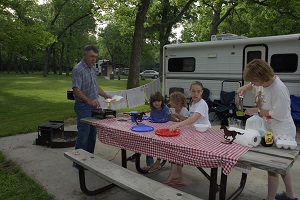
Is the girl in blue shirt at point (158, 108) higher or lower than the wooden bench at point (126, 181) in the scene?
higher

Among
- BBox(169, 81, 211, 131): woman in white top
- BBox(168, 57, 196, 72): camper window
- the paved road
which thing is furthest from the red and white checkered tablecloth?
BBox(168, 57, 196, 72): camper window

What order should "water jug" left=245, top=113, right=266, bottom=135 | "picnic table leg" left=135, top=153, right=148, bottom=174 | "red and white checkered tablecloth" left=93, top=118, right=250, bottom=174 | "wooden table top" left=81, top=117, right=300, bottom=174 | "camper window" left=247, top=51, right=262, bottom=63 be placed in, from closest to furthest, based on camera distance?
"wooden table top" left=81, top=117, right=300, bottom=174 < "red and white checkered tablecloth" left=93, top=118, right=250, bottom=174 < "water jug" left=245, top=113, right=266, bottom=135 < "picnic table leg" left=135, top=153, right=148, bottom=174 < "camper window" left=247, top=51, right=262, bottom=63

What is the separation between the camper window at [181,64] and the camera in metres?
9.21

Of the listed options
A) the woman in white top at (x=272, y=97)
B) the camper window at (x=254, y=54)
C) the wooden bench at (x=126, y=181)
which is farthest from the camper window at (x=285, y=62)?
the wooden bench at (x=126, y=181)

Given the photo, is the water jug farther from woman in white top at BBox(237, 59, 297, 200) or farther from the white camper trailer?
the white camper trailer

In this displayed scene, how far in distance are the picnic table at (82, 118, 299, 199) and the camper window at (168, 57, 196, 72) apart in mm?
6141

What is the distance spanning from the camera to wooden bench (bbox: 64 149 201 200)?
7.47ft

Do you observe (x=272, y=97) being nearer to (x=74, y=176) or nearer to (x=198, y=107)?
(x=198, y=107)

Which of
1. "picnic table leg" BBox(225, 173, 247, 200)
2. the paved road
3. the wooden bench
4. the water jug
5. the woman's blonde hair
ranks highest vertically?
the woman's blonde hair

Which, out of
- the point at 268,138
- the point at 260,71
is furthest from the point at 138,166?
the point at 260,71

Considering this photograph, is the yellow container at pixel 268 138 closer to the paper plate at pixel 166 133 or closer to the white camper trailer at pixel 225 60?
the paper plate at pixel 166 133

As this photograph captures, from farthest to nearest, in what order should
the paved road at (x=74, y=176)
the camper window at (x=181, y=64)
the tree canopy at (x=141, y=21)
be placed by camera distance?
1. the tree canopy at (x=141, y=21)
2. the camper window at (x=181, y=64)
3. the paved road at (x=74, y=176)

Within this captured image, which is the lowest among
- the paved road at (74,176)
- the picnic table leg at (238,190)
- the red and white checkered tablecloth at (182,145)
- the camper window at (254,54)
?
the paved road at (74,176)

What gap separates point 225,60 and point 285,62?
1.80 m
